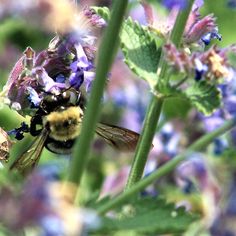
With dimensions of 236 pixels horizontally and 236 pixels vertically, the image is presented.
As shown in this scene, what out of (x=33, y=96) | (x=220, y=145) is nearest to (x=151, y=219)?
(x=33, y=96)

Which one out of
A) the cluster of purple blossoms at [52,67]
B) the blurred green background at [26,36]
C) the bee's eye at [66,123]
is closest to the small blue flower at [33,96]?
the cluster of purple blossoms at [52,67]

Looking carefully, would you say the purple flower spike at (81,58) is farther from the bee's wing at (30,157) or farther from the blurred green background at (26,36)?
the blurred green background at (26,36)

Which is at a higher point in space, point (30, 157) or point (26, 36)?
point (26, 36)

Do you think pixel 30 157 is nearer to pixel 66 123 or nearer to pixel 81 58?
pixel 66 123

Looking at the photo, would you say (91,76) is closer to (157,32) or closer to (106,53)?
(157,32)

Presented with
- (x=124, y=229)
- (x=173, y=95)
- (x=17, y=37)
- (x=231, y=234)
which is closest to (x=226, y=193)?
(x=231, y=234)
